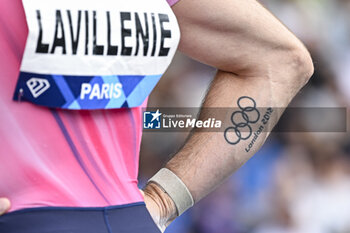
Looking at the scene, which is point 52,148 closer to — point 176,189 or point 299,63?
point 176,189

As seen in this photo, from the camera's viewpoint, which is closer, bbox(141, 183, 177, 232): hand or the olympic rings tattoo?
bbox(141, 183, 177, 232): hand

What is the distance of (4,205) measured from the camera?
4.69 feet

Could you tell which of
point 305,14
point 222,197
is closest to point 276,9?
point 305,14

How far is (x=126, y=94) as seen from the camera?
1.54 meters

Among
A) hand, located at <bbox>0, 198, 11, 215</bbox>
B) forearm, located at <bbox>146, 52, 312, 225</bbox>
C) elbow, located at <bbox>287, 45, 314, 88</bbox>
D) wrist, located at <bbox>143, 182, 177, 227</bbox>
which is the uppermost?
hand, located at <bbox>0, 198, 11, 215</bbox>

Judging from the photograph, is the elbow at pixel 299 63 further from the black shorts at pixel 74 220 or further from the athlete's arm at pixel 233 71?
the black shorts at pixel 74 220

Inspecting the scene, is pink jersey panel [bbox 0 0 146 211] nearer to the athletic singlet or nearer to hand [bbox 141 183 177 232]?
the athletic singlet

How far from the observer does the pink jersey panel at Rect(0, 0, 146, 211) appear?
143 centimetres

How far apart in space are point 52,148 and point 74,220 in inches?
5.6

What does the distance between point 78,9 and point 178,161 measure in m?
0.56

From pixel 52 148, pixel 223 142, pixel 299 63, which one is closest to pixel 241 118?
pixel 223 142

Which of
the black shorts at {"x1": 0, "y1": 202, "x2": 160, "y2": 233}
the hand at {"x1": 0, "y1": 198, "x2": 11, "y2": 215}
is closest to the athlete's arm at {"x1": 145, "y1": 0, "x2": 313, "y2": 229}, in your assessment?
the black shorts at {"x1": 0, "y1": 202, "x2": 160, "y2": 233}

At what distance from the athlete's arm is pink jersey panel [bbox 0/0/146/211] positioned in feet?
0.82

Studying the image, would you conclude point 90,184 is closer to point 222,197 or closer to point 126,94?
point 126,94
